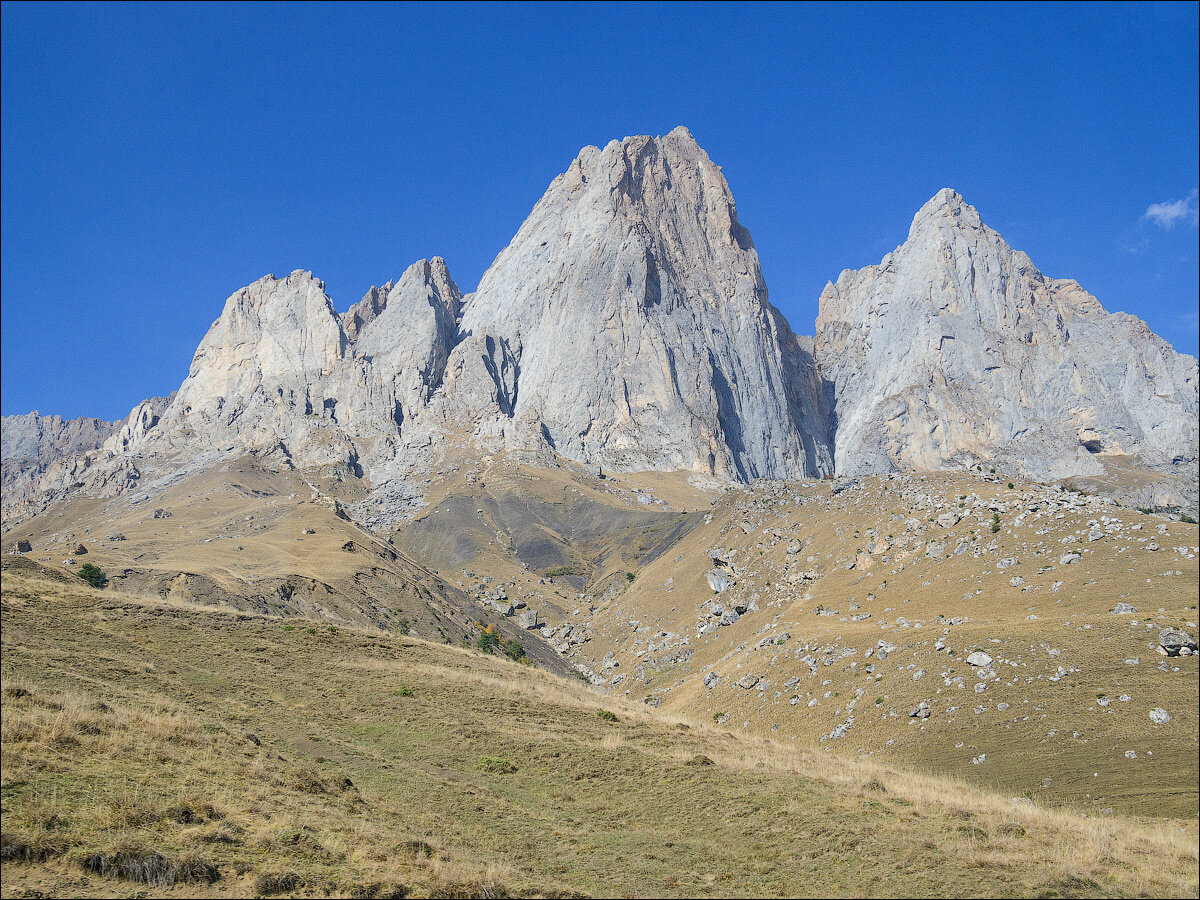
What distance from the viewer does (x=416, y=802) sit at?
20.3 m

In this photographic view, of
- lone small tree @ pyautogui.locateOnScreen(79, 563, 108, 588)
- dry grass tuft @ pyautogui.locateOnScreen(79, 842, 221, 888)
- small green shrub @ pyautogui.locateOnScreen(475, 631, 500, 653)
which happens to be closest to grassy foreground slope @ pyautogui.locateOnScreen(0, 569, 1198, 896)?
dry grass tuft @ pyautogui.locateOnScreen(79, 842, 221, 888)

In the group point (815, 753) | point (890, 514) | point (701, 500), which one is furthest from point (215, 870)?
point (701, 500)

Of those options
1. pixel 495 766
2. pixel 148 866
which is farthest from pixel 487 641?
pixel 148 866

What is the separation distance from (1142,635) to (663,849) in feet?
60.3

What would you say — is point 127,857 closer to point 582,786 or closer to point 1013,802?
point 582,786

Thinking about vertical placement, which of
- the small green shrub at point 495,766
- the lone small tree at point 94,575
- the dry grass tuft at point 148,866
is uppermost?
the lone small tree at point 94,575

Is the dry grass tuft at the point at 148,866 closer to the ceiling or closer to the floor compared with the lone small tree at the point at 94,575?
closer to the floor

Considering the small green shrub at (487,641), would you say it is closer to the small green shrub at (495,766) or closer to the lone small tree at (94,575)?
the lone small tree at (94,575)

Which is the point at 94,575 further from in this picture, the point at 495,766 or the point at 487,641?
the point at 495,766

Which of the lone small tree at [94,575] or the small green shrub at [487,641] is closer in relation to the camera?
the lone small tree at [94,575]

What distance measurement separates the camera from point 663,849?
18.4m

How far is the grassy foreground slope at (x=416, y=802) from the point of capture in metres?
14.1

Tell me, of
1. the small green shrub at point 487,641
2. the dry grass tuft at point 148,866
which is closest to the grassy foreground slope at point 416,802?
the dry grass tuft at point 148,866

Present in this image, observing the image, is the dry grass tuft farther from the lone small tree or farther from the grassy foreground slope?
the lone small tree
